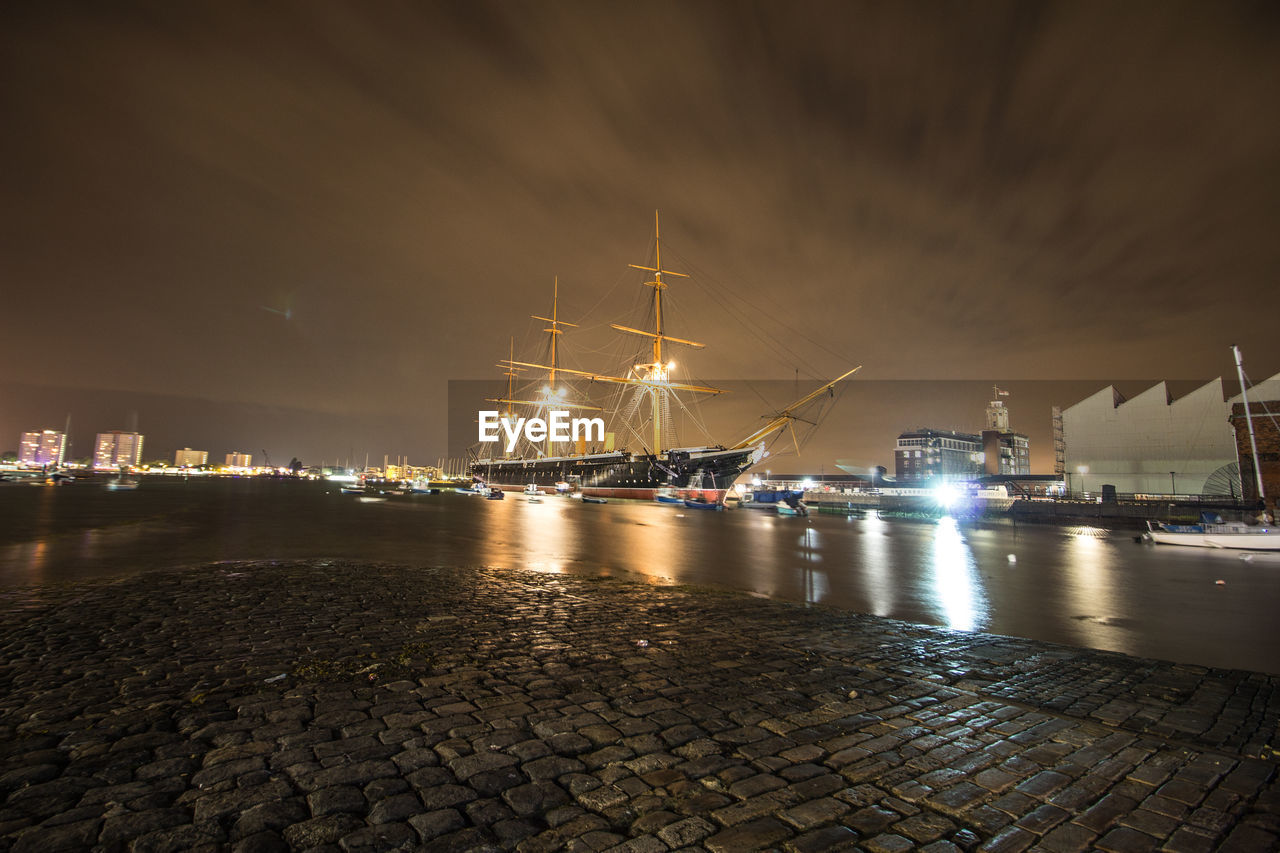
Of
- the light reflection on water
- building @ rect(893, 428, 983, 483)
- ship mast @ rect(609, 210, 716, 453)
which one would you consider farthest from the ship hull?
building @ rect(893, 428, 983, 483)

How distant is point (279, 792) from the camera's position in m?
2.91

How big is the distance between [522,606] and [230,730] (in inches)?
184

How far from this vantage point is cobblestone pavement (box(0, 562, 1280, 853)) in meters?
2.75

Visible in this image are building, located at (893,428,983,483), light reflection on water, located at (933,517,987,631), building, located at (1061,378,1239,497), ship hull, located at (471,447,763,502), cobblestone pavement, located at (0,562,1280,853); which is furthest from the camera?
building, located at (893,428,983,483)

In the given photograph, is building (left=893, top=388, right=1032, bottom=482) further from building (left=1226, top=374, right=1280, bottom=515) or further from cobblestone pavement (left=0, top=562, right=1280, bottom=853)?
cobblestone pavement (left=0, top=562, right=1280, bottom=853)

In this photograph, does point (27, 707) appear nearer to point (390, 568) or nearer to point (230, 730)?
point (230, 730)

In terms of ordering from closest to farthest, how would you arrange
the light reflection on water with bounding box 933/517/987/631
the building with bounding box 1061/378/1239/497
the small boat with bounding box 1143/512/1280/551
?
1. the light reflection on water with bounding box 933/517/987/631
2. the small boat with bounding box 1143/512/1280/551
3. the building with bounding box 1061/378/1239/497

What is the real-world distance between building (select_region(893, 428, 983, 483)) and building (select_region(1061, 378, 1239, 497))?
69.2 metres

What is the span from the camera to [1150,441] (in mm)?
75438

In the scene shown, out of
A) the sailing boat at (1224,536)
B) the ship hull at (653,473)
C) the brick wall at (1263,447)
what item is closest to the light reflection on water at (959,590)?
the sailing boat at (1224,536)

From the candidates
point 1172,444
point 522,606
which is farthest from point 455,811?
point 1172,444

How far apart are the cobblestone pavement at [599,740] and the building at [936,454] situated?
529 feet

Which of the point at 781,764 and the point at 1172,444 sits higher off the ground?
the point at 1172,444

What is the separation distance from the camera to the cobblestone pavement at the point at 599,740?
2.75m
